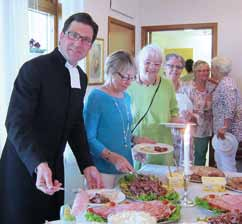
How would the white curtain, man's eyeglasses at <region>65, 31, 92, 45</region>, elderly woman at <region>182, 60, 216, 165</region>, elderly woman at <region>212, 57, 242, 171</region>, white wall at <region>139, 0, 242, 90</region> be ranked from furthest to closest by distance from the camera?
white wall at <region>139, 0, 242, 90</region> → elderly woman at <region>182, 60, 216, 165</region> → elderly woman at <region>212, 57, 242, 171</region> → the white curtain → man's eyeglasses at <region>65, 31, 92, 45</region>

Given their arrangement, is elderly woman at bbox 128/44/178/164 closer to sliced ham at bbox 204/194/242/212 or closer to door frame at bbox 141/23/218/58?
sliced ham at bbox 204/194/242/212

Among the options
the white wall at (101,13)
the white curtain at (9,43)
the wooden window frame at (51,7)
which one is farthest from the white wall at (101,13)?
the white curtain at (9,43)

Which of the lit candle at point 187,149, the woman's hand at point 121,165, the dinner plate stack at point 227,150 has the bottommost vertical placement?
the dinner plate stack at point 227,150

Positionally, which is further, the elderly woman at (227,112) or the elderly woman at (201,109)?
the elderly woman at (201,109)

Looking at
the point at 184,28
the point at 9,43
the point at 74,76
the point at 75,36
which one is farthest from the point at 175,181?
the point at 184,28

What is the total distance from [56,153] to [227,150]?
2505mm

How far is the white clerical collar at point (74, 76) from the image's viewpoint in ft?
5.65

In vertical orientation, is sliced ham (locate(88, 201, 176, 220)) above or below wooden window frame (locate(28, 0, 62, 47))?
below

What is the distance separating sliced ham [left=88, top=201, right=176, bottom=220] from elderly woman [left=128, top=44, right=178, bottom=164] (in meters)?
0.97

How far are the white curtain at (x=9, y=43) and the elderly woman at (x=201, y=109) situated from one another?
2.10 metres

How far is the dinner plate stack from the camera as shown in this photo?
373 cm

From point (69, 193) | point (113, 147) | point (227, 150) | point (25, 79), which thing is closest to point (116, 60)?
point (113, 147)

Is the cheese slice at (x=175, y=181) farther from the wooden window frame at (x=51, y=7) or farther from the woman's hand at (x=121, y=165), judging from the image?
the wooden window frame at (x=51, y=7)

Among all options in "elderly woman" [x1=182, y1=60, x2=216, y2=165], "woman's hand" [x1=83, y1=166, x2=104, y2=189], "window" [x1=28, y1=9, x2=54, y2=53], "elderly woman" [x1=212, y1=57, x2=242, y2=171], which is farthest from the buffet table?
"elderly woman" [x1=182, y1=60, x2=216, y2=165]
